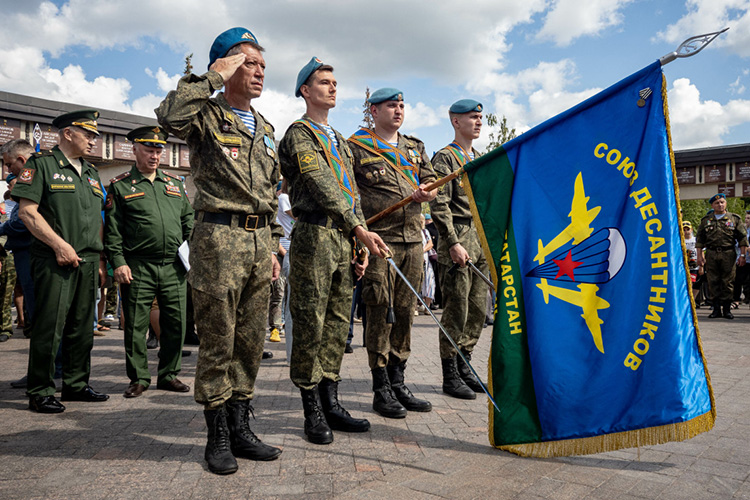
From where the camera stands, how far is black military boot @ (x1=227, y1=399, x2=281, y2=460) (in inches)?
124

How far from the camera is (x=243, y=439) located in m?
3.19

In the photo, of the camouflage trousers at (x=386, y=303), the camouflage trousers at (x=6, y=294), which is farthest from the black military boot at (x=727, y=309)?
the camouflage trousers at (x=6, y=294)

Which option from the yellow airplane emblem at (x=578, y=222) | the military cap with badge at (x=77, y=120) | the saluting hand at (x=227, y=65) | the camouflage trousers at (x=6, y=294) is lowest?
the camouflage trousers at (x=6, y=294)

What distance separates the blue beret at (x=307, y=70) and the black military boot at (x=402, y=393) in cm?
217

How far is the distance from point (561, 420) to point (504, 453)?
1.26 feet

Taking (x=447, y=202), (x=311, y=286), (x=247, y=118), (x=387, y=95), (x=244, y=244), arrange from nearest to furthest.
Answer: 1. (x=244, y=244)
2. (x=247, y=118)
3. (x=311, y=286)
4. (x=387, y=95)
5. (x=447, y=202)

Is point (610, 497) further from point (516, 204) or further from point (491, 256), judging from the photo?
point (516, 204)

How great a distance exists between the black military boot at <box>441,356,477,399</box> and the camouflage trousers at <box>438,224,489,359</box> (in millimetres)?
68

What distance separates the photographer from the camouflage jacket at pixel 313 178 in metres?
3.43

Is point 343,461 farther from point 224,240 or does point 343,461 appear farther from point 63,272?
point 63,272

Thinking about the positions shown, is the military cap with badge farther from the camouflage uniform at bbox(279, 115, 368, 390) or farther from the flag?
the flag

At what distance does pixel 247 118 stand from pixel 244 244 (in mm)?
769

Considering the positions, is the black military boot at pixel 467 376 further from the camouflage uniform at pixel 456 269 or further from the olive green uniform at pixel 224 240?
the olive green uniform at pixel 224 240

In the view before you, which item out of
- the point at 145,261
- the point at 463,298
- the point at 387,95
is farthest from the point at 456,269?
the point at 145,261
